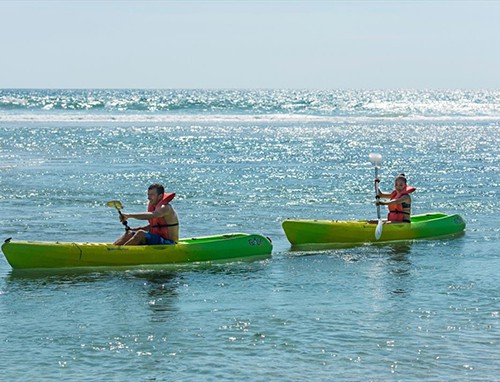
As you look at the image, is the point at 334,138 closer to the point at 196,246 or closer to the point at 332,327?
the point at 196,246

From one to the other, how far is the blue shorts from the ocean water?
0.53m

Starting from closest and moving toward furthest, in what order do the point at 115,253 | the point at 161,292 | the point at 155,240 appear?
the point at 161,292 → the point at 115,253 → the point at 155,240

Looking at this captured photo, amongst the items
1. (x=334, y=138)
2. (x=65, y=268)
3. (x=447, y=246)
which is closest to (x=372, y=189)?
(x=447, y=246)

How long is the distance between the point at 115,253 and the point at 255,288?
7.71 feet

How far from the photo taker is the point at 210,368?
9141 mm

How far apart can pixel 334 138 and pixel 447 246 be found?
1293 inches

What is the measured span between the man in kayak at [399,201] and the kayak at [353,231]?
0.20 metres

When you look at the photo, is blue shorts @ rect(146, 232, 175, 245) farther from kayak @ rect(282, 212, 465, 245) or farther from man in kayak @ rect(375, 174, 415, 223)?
man in kayak @ rect(375, 174, 415, 223)

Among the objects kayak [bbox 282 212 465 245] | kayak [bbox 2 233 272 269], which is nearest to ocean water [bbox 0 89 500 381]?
kayak [bbox 2 233 272 269]

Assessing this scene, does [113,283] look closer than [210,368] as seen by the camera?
No

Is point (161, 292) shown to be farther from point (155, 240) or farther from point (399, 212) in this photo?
point (399, 212)

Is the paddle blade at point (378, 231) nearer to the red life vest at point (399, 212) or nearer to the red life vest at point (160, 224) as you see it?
the red life vest at point (399, 212)

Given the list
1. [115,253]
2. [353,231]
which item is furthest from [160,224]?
[353,231]

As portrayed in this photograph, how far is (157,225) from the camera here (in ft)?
47.5
